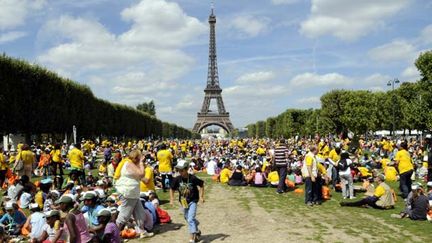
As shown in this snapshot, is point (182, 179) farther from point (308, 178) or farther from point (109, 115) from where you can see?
point (109, 115)

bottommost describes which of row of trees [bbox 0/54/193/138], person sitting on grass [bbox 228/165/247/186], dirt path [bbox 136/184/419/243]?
dirt path [bbox 136/184/419/243]

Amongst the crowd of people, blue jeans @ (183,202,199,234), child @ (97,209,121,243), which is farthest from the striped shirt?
child @ (97,209,121,243)

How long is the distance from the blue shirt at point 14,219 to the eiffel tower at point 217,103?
108877 millimetres

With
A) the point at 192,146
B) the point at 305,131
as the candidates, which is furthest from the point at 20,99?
the point at 305,131

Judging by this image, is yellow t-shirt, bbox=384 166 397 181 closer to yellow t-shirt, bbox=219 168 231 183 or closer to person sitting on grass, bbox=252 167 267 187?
person sitting on grass, bbox=252 167 267 187

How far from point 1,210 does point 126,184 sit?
4419 mm

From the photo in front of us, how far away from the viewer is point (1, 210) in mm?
11344

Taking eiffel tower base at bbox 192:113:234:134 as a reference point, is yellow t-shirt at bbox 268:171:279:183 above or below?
below

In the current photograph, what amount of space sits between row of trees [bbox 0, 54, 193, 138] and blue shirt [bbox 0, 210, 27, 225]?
77.4 ft

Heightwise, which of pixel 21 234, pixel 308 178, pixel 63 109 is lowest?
pixel 21 234

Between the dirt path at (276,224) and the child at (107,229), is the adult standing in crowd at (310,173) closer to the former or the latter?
the dirt path at (276,224)

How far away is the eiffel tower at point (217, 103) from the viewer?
120m

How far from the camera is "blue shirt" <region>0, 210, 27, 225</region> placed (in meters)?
10.5

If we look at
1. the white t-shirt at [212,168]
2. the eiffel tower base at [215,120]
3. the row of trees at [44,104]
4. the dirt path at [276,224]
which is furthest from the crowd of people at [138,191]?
the eiffel tower base at [215,120]
